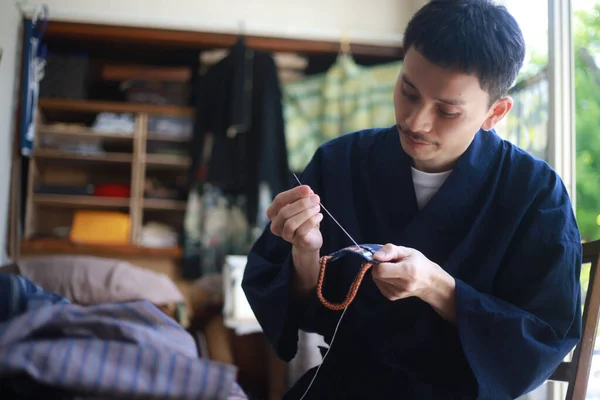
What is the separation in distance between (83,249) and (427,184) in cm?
285

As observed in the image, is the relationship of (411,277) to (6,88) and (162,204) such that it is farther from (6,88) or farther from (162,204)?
(6,88)

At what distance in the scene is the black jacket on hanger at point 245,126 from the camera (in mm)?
3582

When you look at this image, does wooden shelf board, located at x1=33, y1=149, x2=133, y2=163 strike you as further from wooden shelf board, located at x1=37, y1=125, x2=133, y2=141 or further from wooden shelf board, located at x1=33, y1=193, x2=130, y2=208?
wooden shelf board, located at x1=33, y1=193, x2=130, y2=208

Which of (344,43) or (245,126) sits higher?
(344,43)

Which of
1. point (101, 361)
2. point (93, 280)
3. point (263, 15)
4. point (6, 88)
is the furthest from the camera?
point (263, 15)

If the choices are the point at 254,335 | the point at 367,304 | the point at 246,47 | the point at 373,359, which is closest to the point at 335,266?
the point at 367,304

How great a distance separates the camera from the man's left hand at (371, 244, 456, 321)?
103cm

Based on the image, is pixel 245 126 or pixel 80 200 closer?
pixel 245 126

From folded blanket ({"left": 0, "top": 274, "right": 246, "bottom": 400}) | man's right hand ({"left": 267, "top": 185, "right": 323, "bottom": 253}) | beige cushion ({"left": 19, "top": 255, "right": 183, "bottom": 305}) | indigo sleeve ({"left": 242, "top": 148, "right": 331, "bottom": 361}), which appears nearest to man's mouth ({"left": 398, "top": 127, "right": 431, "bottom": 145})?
man's right hand ({"left": 267, "top": 185, "right": 323, "bottom": 253})

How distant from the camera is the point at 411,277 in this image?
1034 mm

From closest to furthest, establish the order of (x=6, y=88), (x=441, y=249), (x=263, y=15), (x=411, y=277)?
(x=411, y=277)
(x=441, y=249)
(x=6, y=88)
(x=263, y=15)

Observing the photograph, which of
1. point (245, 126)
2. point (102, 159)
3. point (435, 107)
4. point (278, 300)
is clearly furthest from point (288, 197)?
point (102, 159)

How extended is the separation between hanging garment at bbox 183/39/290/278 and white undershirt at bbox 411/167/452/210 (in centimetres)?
226

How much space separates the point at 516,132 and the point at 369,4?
5.74 ft
